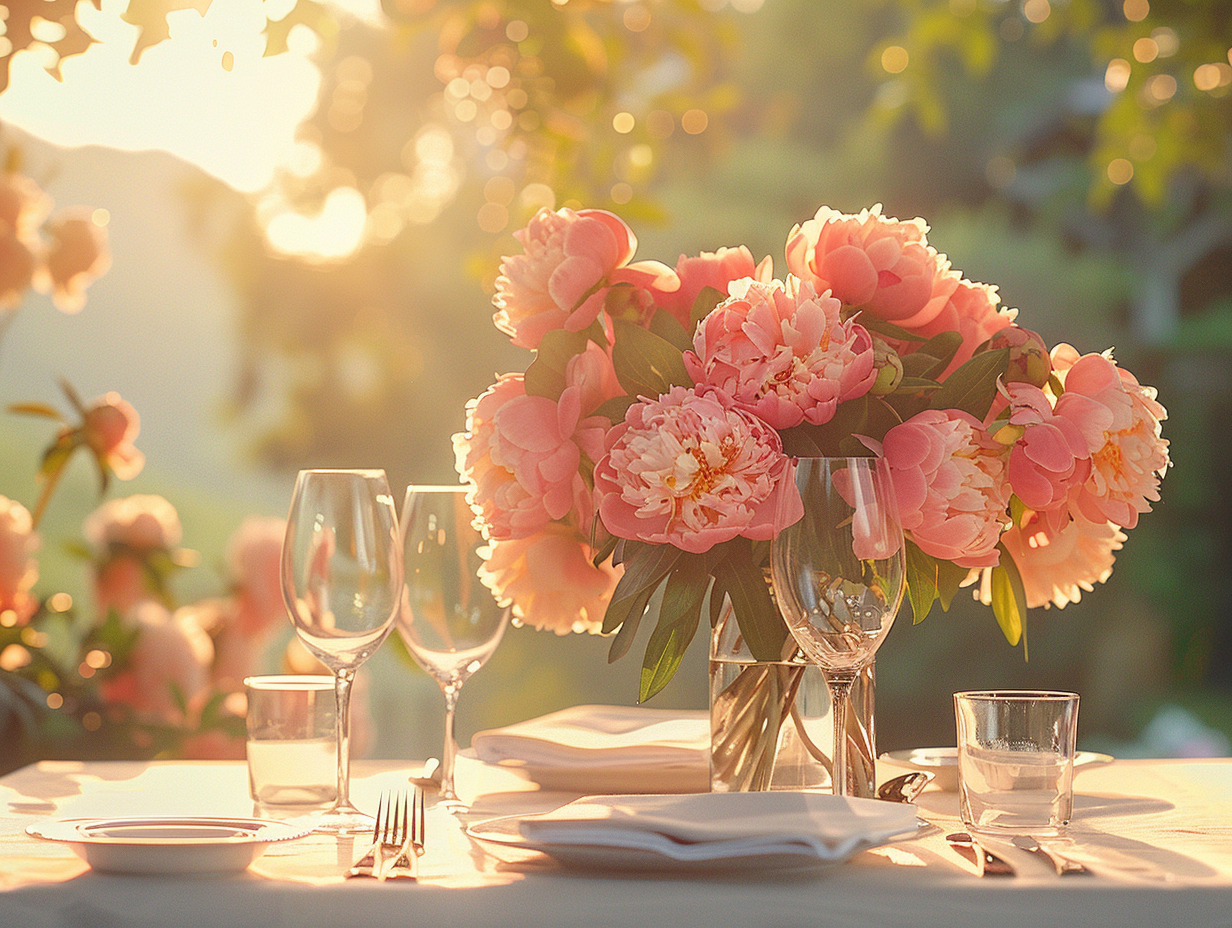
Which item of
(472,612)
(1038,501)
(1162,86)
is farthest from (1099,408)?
(1162,86)

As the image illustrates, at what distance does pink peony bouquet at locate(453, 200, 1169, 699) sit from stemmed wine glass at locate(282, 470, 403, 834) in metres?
0.07

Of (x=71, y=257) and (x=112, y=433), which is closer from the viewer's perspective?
(x=112, y=433)

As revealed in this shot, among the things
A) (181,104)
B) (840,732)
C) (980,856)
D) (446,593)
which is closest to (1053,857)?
(980,856)

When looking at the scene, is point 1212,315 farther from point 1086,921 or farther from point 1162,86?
point 1086,921

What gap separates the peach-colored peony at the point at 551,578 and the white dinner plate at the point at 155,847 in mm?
247

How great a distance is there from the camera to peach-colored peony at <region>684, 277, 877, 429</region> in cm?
85

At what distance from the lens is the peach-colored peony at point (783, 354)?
0.85 m

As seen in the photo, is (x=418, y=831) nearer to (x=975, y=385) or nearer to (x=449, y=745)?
(x=449, y=745)

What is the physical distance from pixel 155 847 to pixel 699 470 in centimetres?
37

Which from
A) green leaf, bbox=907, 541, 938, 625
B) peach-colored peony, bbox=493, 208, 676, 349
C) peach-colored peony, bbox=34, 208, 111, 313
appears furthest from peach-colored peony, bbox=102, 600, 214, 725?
green leaf, bbox=907, 541, 938, 625

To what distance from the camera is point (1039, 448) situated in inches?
34.3

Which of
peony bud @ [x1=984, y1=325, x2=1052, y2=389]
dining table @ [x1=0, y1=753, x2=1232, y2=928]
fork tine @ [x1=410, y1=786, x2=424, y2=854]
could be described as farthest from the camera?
peony bud @ [x1=984, y1=325, x2=1052, y2=389]

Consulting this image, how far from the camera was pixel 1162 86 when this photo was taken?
296cm

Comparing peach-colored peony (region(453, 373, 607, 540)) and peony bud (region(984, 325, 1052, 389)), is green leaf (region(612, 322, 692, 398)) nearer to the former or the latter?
peach-colored peony (region(453, 373, 607, 540))
